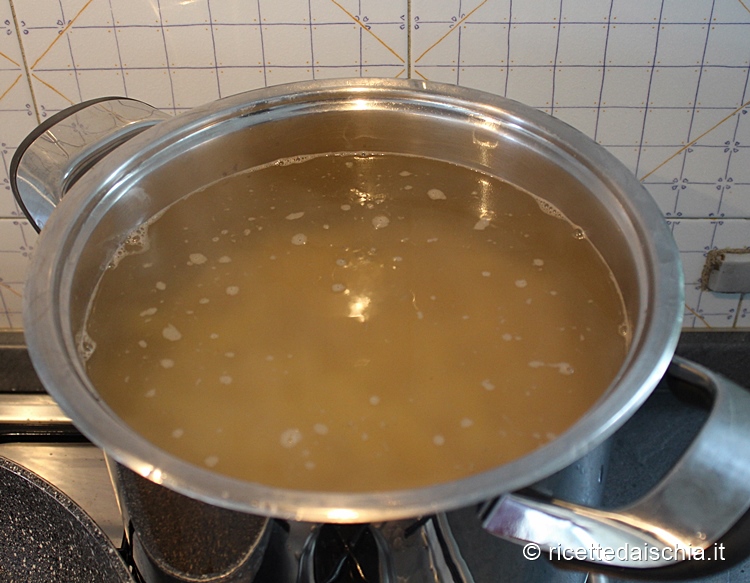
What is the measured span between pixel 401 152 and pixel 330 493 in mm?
540

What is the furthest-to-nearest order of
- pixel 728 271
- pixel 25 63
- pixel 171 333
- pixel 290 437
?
pixel 728 271, pixel 25 63, pixel 171 333, pixel 290 437

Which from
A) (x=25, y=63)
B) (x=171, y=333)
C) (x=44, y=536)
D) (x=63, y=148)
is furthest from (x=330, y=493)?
(x=25, y=63)

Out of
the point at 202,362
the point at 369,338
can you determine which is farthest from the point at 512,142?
the point at 202,362

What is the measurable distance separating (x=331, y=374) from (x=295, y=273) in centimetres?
16

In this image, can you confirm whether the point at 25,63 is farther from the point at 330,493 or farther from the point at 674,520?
the point at 674,520

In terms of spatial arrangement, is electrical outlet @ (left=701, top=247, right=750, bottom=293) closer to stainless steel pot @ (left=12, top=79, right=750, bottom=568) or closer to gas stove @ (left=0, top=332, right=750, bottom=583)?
stainless steel pot @ (left=12, top=79, right=750, bottom=568)

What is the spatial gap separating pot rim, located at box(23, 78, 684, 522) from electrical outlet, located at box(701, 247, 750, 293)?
52cm

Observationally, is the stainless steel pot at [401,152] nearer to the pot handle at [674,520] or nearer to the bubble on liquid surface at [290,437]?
the pot handle at [674,520]

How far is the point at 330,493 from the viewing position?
0.46 m

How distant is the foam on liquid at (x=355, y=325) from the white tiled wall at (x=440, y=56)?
18 centimetres

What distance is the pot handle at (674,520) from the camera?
501mm

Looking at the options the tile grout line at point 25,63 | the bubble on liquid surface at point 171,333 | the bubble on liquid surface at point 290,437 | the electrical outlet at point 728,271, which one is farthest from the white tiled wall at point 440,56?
the bubble on liquid surface at point 290,437

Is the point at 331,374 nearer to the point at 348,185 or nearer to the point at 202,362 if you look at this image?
the point at 202,362

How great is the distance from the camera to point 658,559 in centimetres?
51
